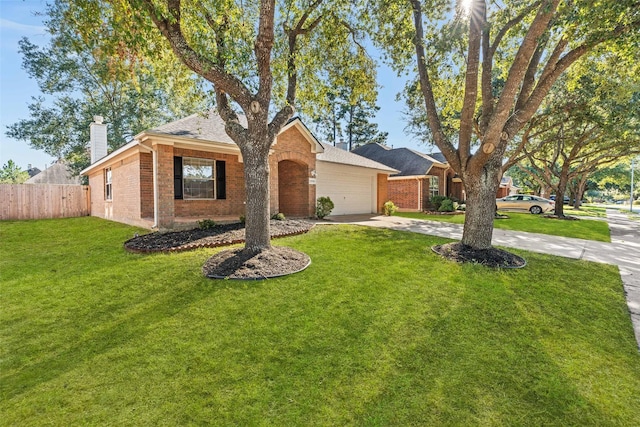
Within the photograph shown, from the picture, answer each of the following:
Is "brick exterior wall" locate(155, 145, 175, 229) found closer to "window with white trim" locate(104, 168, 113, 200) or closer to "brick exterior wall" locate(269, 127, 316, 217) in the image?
"brick exterior wall" locate(269, 127, 316, 217)

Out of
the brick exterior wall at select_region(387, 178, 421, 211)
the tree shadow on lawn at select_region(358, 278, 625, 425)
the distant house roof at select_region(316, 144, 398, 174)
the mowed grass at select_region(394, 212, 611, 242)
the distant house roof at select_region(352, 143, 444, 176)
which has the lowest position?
the tree shadow on lawn at select_region(358, 278, 625, 425)

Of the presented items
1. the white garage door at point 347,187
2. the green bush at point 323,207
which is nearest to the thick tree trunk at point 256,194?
the green bush at point 323,207

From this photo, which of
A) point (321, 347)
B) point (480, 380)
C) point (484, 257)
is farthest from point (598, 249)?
point (321, 347)

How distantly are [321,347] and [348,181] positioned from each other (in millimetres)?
14198

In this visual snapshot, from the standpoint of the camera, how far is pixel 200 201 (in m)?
11.2

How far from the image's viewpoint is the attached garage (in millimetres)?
15477

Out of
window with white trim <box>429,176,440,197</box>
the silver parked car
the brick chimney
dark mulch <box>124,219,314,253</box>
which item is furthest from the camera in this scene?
the silver parked car

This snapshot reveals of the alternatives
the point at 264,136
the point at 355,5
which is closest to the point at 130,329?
the point at 264,136

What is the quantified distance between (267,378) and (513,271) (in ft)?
18.0

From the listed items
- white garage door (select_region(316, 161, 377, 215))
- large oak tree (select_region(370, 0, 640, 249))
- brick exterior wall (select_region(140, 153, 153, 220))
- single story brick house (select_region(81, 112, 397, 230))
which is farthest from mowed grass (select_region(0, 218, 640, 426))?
white garage door (select_region(316, 161, 377, 215))

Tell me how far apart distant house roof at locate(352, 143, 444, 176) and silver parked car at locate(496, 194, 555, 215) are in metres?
7.88

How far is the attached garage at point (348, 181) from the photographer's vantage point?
50.8ft

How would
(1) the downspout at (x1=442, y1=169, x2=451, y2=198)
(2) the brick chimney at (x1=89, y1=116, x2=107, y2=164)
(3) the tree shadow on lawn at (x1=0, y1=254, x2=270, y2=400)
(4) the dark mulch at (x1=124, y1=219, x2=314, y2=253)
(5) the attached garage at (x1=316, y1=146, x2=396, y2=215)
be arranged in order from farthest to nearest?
(1) the downspout at (x1=442, y1=169, x2=451, y2=198) → (2) the brick chimney at (x1=89, y1=116, x2=107, y2=164) → (5) the attached garage at (x1=316, y1=146, x2=396, y2=215) → (4) the dark mulch at (x1=124, y1=219, x2=314, y2=253) → (3) the tree shadow on lawn at (x1=0, y1=254, x2=270, y2=400)

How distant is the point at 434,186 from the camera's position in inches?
894
